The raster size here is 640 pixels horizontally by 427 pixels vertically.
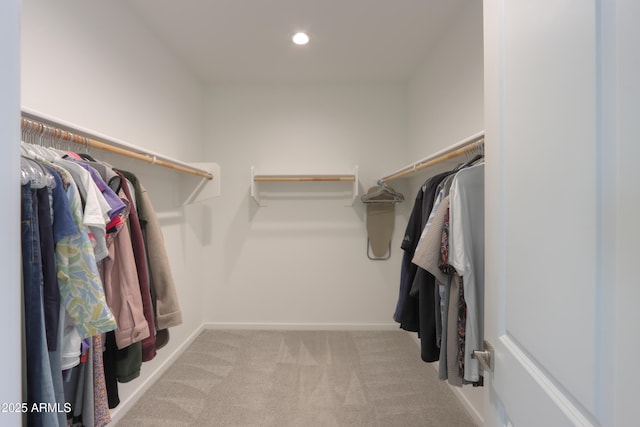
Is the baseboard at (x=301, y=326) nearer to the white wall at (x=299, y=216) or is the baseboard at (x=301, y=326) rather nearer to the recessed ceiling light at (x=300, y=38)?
the white wall at (x=299, y=216)

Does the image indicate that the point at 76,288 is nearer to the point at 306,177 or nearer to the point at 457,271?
the point at 457,271

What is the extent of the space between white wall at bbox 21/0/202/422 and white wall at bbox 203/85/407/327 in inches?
11.6

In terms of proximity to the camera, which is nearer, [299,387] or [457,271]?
[457,271]

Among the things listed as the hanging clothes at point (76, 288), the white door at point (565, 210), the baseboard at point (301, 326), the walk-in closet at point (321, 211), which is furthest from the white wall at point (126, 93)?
the white door at point (565, 210)

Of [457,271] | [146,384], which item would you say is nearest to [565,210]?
[457,271]

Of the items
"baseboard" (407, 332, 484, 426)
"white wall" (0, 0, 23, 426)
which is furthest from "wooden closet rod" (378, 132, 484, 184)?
"baseboard" (407, 332, 484, 426)

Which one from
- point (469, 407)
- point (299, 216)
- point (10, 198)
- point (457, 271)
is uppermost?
point (10, 198)

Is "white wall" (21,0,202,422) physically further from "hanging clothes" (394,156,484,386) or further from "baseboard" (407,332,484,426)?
"baseboard" (407,332,484,426)

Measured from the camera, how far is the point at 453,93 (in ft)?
6.77

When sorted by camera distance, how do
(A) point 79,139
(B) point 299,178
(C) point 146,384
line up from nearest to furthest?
(A) point 79,139 < (C) point 146,384 < (B) point 299,178

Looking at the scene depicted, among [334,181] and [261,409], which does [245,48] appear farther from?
[261,409]

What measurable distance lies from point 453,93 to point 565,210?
71.6 inches

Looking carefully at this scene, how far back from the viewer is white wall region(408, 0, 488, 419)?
1.76 metres

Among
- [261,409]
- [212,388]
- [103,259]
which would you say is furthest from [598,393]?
[212,388]
